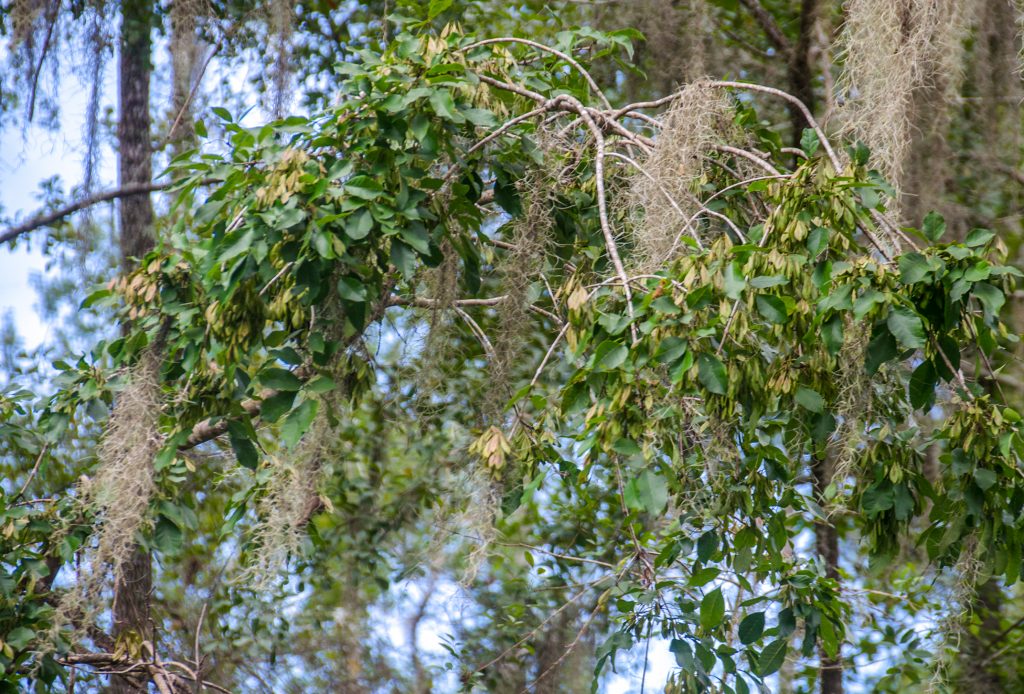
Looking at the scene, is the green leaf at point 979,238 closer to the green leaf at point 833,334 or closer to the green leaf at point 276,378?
the green leaf at point 833,334

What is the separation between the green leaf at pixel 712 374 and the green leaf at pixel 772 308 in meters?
0.11

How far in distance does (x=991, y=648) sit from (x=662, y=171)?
9.34 feet

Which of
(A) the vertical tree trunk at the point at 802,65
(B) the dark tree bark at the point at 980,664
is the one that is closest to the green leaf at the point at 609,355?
(B) the dark tree bark at the point at 980,664

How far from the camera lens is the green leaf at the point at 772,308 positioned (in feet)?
5.98

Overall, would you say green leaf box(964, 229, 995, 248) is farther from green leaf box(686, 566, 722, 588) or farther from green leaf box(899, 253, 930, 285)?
green leaf box(686, 566, 722, 588)

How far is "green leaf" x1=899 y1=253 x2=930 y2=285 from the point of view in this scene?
73.4 inches

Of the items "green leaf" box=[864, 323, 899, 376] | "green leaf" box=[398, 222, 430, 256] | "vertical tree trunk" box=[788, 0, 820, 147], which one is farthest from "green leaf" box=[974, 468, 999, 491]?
"vertical tree trunk" box=[788, 0, 820, 147]

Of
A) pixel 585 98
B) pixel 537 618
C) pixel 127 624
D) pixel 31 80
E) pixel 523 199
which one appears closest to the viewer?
pixel 523 199

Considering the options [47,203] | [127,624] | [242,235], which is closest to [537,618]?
[127,624]

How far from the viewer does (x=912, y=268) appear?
188 centimetres

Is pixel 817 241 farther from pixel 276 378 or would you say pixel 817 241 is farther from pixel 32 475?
pixel 32 475

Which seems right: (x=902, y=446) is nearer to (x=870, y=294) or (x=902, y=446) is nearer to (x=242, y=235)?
(x=870, y=294)

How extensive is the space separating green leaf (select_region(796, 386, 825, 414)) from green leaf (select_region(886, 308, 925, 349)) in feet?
0.57

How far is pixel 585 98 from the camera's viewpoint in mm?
2691
